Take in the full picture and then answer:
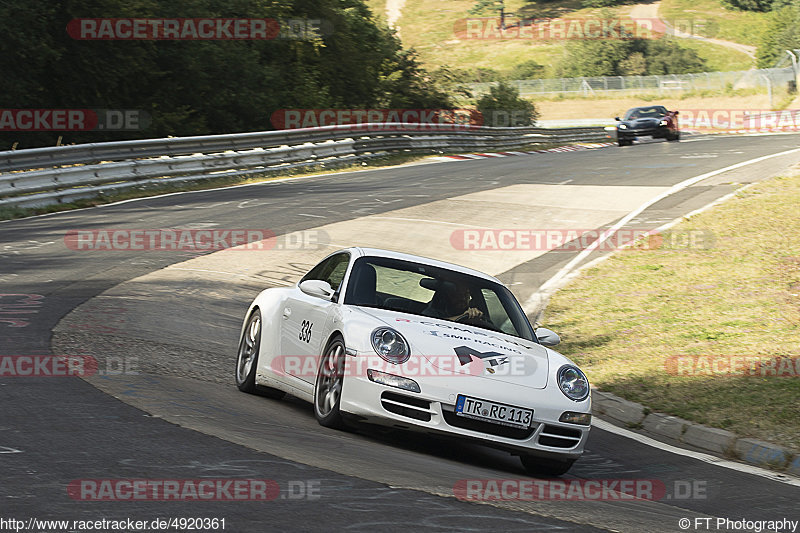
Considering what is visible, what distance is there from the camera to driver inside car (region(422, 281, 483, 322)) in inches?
314

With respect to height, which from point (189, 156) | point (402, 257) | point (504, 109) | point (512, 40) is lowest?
point (402, 257)

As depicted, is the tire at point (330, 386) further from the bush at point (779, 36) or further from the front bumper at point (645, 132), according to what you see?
the bush at point (779, 36)

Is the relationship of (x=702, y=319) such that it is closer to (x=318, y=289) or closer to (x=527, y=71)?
(x=318, y=289)

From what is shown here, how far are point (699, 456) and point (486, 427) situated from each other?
2.29 metres

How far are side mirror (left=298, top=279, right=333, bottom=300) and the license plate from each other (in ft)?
5.32

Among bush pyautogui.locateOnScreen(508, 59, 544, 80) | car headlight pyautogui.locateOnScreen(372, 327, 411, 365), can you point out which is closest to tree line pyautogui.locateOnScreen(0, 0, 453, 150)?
car headlight pyautogui.locateOnScreen(372, 327, 411, 365)

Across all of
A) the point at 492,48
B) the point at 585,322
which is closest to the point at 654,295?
the point at 585,322

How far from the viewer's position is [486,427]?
22.2ft

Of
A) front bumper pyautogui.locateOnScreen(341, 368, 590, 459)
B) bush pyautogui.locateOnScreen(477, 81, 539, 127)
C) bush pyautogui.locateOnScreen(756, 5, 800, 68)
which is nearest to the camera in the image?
front bumper pyautogui.locateOnScreen(341, 368, 590, 459)

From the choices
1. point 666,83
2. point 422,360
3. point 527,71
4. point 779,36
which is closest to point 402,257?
point 422,360

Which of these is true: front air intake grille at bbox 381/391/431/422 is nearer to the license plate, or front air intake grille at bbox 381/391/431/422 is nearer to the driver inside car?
the license plate

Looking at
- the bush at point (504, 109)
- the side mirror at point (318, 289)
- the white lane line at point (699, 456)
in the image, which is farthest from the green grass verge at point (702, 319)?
the bush at point (504, 109)

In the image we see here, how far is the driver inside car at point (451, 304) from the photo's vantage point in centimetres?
796

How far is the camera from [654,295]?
46.1 ft
